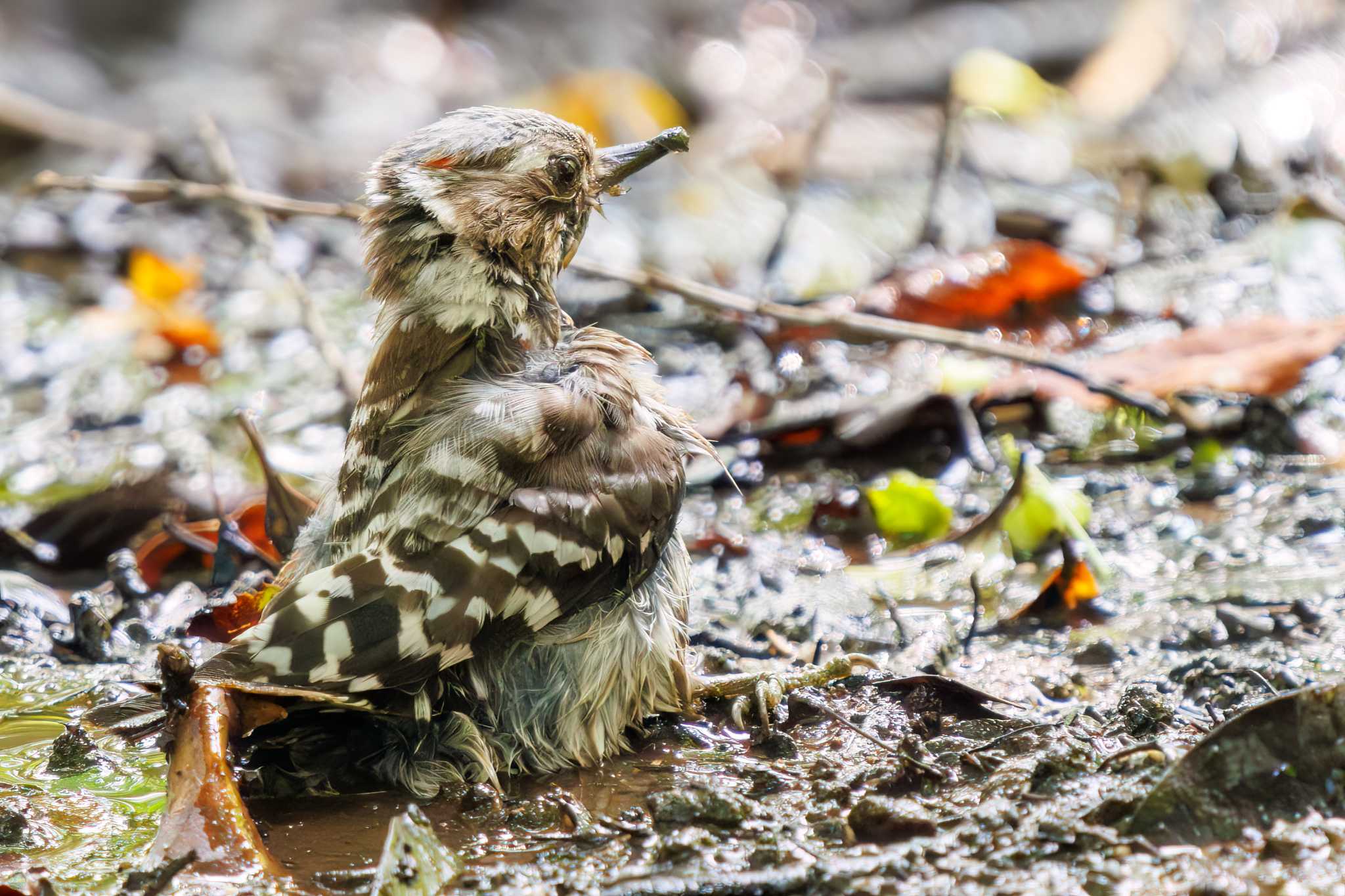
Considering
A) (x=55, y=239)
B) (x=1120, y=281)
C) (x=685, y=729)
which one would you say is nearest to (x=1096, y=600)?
(x=685, y=729)

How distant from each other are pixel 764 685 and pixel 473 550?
0.72 m

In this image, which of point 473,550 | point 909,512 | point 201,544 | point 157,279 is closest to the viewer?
point 473,550

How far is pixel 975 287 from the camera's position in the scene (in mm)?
5594

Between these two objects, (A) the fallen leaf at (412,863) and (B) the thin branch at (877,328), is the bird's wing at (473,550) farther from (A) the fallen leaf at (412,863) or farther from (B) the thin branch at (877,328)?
(B) the thin branch at (877,328)

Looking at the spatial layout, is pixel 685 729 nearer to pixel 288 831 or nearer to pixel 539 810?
pixel 539 810

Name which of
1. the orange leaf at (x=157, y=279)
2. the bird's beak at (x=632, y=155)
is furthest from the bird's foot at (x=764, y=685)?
the orange leaf at (x=157, y=279)

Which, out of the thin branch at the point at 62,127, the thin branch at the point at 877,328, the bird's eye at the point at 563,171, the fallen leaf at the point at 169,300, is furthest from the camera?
the thin branch at the point at 62,127

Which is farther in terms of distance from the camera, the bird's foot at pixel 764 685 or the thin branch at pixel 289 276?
the thin branch at pixel 289 276

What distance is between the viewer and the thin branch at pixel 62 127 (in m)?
7.56

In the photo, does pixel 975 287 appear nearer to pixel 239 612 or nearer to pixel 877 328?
pixel 877 328

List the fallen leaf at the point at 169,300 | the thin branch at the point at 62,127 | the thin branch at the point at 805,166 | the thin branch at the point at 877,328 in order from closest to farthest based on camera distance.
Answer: the thin branch at the point at 877,328 → the thin branch at the point at 805,166 → the fallen leaf at the point at 169,300 → the thin branch at the point at 62,127

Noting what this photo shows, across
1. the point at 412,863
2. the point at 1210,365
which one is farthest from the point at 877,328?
the point at 412,863

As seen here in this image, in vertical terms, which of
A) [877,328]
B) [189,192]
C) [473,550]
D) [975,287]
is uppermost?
[189,192]

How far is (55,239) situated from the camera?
23.0 ft
